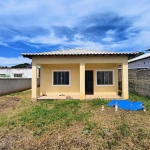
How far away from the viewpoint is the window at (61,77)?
44.5 ft

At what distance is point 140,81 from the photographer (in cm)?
1237

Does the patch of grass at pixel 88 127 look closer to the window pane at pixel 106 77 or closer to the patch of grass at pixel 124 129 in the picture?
the patch of grass at pixel 124 129

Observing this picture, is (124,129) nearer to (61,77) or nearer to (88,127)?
(88,127)

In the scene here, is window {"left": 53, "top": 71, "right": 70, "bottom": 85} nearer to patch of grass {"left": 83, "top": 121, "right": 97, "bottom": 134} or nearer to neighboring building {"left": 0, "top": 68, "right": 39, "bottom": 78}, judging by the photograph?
patch of grass {"left": 83, "top": 121, "right": 97, "bottom": 134}

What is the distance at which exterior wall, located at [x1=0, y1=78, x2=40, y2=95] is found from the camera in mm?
14409

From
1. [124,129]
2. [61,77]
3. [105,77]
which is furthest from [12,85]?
[124,129]

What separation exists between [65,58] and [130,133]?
7434mm

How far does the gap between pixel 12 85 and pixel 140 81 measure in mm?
12900

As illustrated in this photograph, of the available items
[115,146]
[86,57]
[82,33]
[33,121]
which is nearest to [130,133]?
[115,146]

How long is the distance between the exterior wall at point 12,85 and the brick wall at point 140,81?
12.2m

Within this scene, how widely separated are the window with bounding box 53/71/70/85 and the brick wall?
5.99 meters

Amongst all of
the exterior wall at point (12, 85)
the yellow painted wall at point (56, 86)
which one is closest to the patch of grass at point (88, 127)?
the yellow painted wall at point (56, 86)

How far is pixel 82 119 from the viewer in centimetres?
655

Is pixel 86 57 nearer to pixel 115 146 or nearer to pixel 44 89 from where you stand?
pixel 44 89
